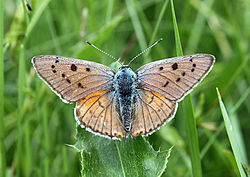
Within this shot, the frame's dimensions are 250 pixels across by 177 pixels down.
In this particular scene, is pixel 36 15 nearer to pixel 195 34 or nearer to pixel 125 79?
pixel 125 79

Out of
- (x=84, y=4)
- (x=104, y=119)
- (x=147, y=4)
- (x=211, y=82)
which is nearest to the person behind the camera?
(x=104, y=119)

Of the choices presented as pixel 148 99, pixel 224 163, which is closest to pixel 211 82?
pixel 224 163

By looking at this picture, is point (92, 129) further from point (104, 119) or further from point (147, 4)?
point (147, 4)

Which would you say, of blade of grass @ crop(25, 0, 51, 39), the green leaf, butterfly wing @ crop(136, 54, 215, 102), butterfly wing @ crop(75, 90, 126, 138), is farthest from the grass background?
butterfly wing @ crop(75, 90, 126, 138)

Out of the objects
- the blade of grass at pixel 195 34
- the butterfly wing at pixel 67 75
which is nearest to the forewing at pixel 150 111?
the butterfly wing at pixel 67 75

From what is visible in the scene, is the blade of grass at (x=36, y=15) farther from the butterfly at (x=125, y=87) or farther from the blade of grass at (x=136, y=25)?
the blade of grass at (x=136, y=25)

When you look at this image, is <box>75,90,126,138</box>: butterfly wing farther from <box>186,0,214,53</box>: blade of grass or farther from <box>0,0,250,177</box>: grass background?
<box>186,0,214,53</box>: blade of grass

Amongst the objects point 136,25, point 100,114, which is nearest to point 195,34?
point 136,25
